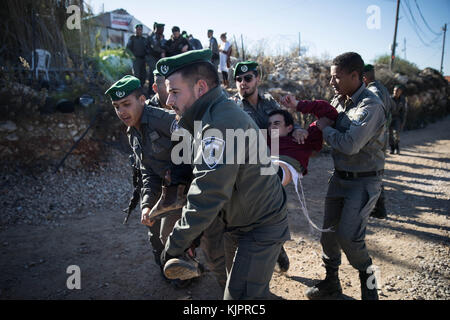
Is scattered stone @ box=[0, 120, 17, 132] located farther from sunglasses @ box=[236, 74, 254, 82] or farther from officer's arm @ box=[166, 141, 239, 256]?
officer's arm @ box=[166, 141, 239, 256]

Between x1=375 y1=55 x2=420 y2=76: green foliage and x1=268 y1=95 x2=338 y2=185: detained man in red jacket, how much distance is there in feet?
60.1

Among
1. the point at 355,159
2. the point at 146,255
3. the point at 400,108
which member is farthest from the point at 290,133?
the point at 400,108

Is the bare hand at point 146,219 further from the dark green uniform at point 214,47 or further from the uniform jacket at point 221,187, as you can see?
the dark green uniform at point 214,47

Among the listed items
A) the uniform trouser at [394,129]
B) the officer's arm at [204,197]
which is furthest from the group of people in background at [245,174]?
the uniform trouser at [394,129]

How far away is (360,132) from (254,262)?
135 cm

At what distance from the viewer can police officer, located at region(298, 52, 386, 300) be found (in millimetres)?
2393

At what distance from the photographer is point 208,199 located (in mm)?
1536

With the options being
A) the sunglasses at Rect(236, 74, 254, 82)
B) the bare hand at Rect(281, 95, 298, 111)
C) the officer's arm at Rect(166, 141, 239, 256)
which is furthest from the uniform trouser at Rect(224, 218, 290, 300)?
the sunglasses at Rect(236, 74, 254, 82)

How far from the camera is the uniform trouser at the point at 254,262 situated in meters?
1.78

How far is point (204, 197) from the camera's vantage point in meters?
1.54

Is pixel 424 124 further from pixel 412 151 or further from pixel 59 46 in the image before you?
pixel 59 46
